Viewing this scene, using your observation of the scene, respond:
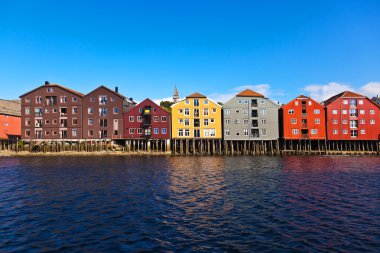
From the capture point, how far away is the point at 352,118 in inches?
2667

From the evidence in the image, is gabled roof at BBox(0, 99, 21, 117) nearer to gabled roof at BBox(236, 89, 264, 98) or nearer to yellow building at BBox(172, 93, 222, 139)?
yellow building at BBox(172, 93, 222, 139)

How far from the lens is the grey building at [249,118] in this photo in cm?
6662

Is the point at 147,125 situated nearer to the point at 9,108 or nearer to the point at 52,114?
the point at 52,114

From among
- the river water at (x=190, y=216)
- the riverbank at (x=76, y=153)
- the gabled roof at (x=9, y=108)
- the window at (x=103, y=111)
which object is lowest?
the river water at (x=190, y=216)

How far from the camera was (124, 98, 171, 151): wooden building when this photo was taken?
65.9 m

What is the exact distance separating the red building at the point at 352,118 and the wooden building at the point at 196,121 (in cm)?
3057

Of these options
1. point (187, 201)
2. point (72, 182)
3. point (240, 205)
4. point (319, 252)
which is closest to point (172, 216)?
point (187, 201)

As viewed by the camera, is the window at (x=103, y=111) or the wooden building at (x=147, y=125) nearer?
the wooden building at (x=147, y=125)

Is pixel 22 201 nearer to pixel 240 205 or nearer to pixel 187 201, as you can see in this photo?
pixel 187 201

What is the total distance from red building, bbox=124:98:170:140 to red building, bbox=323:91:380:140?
44174 mm

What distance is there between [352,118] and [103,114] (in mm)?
67341

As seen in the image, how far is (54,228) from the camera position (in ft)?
45.5

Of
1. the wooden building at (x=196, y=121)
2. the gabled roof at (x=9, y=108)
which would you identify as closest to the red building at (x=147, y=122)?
the wooden building at (x=196, y=121)

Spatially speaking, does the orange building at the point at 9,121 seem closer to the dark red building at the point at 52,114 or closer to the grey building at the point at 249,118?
the dark red building at the point at 52,114
